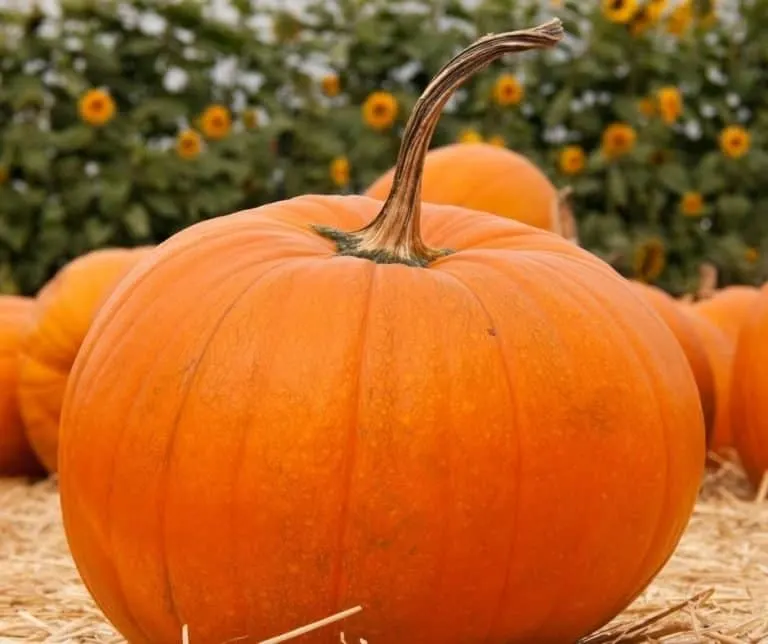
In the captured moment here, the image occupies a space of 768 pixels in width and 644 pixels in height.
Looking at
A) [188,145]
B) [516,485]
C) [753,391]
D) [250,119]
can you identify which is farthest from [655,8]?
[516,485]

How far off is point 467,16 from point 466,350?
17.0ft

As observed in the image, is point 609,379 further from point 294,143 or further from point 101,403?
point 294,143

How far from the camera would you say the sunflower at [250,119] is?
642 cm

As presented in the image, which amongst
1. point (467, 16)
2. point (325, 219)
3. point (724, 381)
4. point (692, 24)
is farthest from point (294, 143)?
point (325, 219)

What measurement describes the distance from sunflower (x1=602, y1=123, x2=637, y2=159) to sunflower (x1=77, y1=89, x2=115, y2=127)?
2131 mm

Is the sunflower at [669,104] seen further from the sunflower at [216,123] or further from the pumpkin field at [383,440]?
the pumpkin field at [383,440]

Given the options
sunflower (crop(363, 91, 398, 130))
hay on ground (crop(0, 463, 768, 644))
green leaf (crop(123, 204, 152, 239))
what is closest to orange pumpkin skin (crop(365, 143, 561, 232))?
hay on ground (crop(0, 463, 768, 644))

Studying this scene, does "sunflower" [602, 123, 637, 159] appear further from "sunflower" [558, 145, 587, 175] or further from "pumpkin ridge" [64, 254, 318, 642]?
"pumpkin ridge" [64, 254, 318, 642]

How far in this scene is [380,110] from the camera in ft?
20.5

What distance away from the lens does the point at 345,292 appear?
66.9 inches

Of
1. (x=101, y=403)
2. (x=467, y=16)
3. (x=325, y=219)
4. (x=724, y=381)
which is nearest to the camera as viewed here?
(x=101, y=403)

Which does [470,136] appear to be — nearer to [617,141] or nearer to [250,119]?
[617,141]

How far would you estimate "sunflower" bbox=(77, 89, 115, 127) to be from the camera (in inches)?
233

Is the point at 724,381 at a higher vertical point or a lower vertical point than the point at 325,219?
lower
